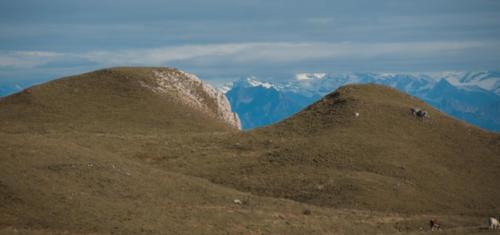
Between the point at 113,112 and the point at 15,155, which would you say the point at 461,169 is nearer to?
the point at 15,155

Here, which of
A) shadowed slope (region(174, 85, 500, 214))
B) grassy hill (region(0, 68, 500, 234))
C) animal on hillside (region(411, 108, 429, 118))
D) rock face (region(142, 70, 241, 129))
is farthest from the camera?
rock face (region(142, 70, 241, 129))

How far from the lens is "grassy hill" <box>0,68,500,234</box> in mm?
55594

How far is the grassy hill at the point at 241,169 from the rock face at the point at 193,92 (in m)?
9.87

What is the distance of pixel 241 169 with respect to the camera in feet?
272

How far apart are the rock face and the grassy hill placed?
987 cm

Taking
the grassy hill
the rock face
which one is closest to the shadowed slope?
the grassy hill

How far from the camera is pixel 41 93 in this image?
12725cm

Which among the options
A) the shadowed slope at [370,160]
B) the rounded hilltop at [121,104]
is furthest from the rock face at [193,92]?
the shadowed slope at [370,160]

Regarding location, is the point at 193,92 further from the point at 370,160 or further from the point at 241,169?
the point at 370,160

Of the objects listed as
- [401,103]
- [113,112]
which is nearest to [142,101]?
[113,112]

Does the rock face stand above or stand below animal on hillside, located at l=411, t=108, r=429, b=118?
above

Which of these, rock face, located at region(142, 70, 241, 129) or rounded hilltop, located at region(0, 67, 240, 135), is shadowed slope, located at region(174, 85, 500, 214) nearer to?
rounded hilltop, located at region(0, 67, 240, 135)

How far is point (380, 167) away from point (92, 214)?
1690 inches

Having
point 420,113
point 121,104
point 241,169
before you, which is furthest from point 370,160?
point 121,104
